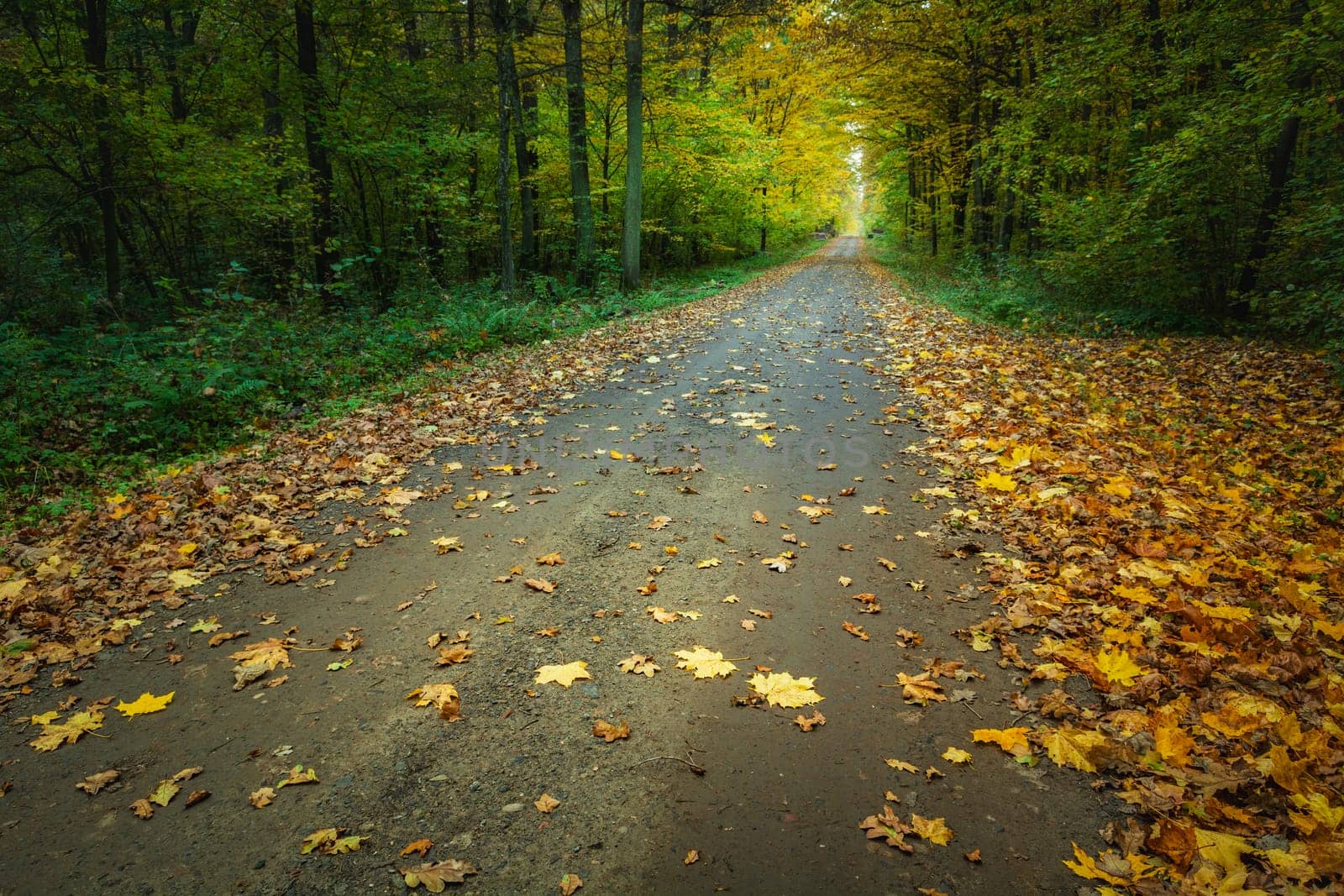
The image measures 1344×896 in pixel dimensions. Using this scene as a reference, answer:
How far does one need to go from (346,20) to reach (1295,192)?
17622mm

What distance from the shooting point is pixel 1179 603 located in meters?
3.61

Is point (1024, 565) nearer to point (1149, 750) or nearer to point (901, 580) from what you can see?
point (901, 580)

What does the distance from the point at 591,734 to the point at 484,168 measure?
779 inches

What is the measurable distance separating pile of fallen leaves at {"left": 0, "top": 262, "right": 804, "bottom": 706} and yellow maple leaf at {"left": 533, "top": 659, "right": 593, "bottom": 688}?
2080 millimetres

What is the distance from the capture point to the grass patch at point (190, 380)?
6656mm

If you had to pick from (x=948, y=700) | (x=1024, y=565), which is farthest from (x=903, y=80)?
(x=948, y=700)

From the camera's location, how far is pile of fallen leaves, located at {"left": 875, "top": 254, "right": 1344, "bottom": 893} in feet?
7.87

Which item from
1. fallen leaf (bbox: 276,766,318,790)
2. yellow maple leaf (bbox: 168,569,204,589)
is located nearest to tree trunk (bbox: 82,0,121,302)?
yellow maple leaf (bbox: 168,569,204,589)

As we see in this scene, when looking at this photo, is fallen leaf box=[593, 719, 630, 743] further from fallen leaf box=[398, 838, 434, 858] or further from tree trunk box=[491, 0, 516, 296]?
tree trunk box=[491, 0, 516, 296]

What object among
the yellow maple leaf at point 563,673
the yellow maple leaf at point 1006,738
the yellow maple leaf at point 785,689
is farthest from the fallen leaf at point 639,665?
the yellow maple leaf at point 1006,738

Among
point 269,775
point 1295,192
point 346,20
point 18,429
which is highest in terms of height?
point 346,20

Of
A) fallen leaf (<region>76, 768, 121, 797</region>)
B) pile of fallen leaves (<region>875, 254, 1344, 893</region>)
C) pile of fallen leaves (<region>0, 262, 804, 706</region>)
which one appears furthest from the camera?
pile of fallen leaves (<region>0, 262, 804, 706</region>)

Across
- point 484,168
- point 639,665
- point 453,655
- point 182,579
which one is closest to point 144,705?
point 182,579

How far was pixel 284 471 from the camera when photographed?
615cm
